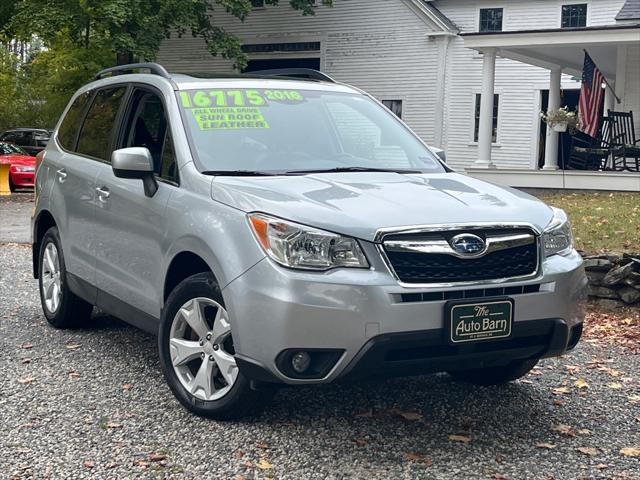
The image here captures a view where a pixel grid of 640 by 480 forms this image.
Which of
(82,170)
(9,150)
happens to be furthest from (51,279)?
(9,150)

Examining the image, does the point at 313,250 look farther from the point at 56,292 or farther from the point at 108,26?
the point at 108,26

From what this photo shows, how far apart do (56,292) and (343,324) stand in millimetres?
3515

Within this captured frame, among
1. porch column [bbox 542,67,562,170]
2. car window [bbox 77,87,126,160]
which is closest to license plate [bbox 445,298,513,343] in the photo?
car window [bbox 77,87,126,160]

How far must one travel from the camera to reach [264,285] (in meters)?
4.15

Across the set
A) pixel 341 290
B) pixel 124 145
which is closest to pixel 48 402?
pixel 124 145

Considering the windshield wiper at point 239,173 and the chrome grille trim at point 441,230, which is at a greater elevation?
the windshield wiper at point 239,173

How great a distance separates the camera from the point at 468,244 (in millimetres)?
4242

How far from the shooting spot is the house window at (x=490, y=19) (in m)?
28.9

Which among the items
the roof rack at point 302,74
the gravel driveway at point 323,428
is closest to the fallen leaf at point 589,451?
the gravel driveway at point 323,428

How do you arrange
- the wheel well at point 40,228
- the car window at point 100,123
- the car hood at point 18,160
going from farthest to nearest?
1. the car hood at point 18,160
2. the wheel well at point 40,228
3. the car window at point 100,123

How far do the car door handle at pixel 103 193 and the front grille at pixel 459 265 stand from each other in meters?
2.33

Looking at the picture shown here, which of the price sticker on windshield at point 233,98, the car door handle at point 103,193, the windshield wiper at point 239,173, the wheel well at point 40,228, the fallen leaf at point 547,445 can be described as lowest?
the fallen leaf at point 547,445

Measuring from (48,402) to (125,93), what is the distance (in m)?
2.13

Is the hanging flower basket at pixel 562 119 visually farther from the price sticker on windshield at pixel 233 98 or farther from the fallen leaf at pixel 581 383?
the price sticker on windshield at pixel 233 98
